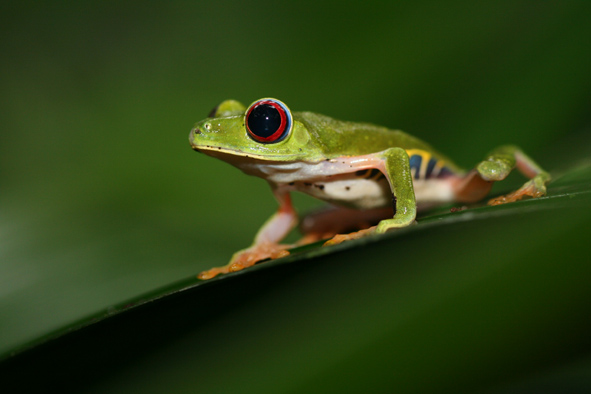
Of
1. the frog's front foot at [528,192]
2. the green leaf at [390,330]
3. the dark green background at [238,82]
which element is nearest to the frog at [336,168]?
the frog's front foot at [528,192]

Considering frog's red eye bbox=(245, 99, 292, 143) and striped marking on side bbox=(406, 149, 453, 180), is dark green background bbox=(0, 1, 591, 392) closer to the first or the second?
striped marking on side bbox=(406, 149, 453, 180)

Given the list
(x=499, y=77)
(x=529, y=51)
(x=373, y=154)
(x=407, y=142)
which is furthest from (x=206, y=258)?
(x=529, y=51)

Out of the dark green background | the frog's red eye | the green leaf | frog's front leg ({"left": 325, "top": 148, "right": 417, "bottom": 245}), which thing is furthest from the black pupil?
the dark green background

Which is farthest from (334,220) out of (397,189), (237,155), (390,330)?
(390,330)

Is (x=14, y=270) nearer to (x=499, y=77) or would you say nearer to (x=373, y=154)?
(x=373, y=154)

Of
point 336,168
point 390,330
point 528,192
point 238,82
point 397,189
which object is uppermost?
point 238,82

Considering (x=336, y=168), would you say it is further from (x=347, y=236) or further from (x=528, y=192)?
(x=528, y=192)
